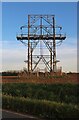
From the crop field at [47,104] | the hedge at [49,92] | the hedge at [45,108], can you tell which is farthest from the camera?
the hedge at [49,92]

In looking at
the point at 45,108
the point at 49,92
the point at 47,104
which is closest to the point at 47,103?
the point at 47,104

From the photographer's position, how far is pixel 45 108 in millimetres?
15328

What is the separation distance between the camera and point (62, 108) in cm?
1448

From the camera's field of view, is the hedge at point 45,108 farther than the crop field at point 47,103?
No

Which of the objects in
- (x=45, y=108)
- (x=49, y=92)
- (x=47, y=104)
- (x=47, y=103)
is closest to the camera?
(x=45, y=108)

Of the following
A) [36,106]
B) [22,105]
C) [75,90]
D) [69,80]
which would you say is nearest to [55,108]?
[36,106]

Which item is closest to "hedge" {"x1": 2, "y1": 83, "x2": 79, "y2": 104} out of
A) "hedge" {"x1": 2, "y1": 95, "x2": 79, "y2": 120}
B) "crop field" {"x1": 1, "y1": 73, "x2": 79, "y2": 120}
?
"crop field" {"x1": 1, "y1": 73, "x2": 79, "y2": 120}

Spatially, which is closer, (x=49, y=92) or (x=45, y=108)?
(x=45, y=108)

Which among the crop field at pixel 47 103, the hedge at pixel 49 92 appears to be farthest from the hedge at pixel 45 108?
the hedge at pixel 49 92

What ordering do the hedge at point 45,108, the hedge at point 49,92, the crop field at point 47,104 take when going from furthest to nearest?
the hedge at point 49,92 < the crop field at point 47,104 < the hedge at point 45,108

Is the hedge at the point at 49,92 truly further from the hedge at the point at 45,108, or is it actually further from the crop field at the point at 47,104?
the hedge at the point at 45,108

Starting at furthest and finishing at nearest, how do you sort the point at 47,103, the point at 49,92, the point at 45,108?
1. the point at 49,92
2. the point at 47,103
3. the point at 45,108

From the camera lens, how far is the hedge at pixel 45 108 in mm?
13850

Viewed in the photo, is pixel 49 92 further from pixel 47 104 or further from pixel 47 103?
pixel 47 104
